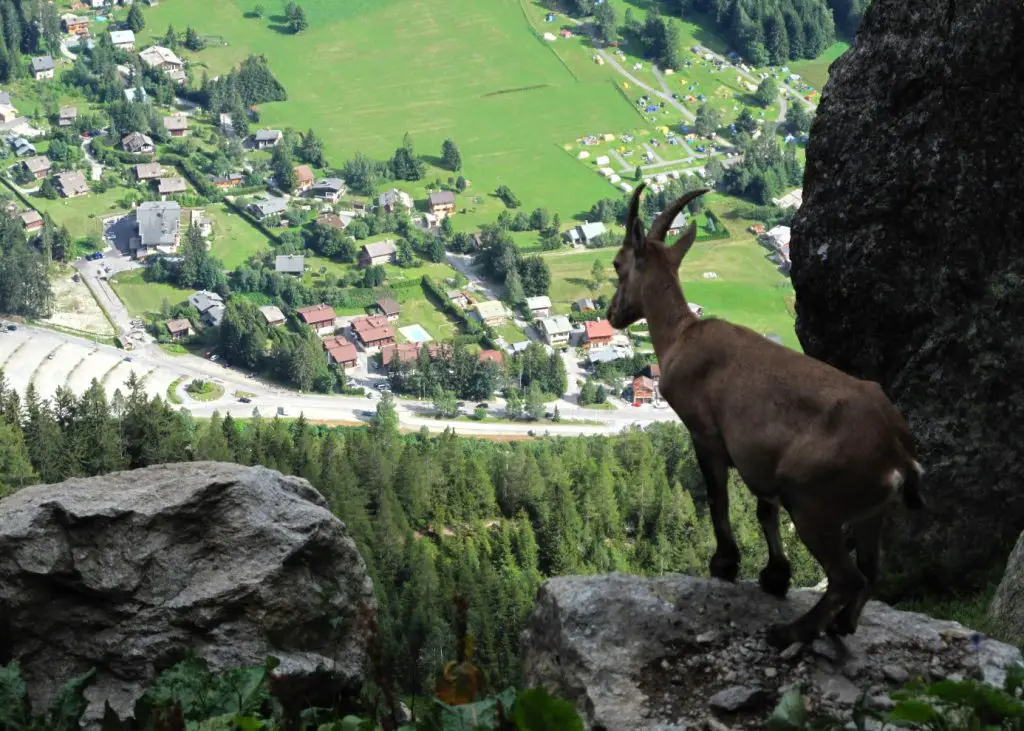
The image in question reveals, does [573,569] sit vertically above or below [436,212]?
above

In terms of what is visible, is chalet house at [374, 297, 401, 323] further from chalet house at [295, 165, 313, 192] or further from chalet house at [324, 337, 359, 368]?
chalet house at [295, 165, 313, 192]

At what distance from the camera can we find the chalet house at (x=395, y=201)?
10169 centimetres

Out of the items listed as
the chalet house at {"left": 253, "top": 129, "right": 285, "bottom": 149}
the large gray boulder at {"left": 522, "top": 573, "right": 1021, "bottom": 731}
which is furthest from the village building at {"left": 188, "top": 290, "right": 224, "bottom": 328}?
the large gray boulder at {"left": 522, "top": 573, "right": 1021, "bottom": 731}

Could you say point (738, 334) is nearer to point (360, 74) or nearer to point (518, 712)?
point (518, 712)

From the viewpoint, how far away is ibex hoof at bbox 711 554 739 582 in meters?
11.1

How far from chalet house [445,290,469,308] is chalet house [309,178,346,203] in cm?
1926

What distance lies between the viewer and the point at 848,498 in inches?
362

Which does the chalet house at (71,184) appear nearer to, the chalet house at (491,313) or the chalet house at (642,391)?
the chalet house at (491,313)

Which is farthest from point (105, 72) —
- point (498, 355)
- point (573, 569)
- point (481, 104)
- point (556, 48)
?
point (573, 569)

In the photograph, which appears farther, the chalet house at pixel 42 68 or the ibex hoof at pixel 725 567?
the chalet house at pixel 42 68

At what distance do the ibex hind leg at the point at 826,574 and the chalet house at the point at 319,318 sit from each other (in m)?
76.5

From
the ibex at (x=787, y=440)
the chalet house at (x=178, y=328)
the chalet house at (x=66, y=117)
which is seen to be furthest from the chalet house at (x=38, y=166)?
the ibex at (x=787, y=440)

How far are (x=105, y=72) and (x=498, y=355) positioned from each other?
60.7 meters

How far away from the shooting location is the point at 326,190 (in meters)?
105
